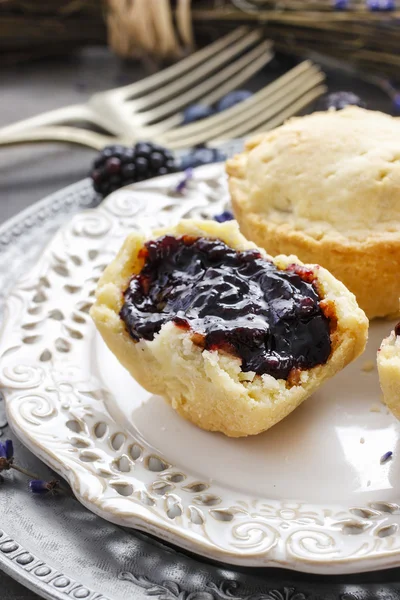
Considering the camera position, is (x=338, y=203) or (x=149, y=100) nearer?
(x=338, y=203)

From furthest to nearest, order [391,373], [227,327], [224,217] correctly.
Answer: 1. [224,217]
2. [227,327]
3. [391,373]

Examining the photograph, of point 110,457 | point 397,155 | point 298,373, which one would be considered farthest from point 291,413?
point 397,155

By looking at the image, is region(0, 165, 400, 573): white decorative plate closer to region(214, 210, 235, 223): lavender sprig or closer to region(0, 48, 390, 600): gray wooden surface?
region(214, 210, 235, 223): lavender sprig

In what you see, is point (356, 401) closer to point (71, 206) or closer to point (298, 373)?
point (298, 373)

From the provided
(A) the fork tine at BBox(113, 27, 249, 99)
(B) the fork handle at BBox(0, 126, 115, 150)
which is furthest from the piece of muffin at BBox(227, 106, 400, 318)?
(A) the fork tine at BBox(113, 27, 249, 99)

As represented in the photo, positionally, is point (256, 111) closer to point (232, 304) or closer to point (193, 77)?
point (193, 77)

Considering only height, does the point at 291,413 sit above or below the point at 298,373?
below

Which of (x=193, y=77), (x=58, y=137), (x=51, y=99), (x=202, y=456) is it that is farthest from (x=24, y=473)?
(x=51, y=99)
